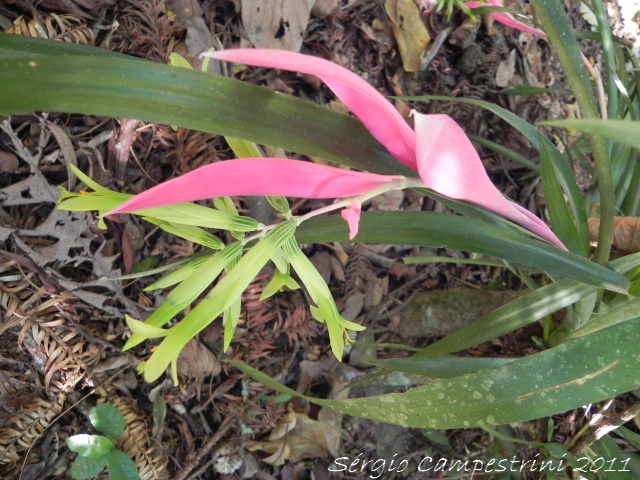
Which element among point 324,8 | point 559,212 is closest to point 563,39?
point 559,212

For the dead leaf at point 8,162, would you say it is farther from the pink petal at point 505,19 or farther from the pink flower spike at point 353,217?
the pink petal at point 505,19

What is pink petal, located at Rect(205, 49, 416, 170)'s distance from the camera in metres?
0.39

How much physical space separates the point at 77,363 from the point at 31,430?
0.42 ft

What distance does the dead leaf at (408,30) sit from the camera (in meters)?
1.21

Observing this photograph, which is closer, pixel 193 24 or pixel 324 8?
pixel 193 24

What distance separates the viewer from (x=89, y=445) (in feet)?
2.80

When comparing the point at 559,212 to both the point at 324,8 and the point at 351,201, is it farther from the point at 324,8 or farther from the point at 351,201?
the point at 324,8

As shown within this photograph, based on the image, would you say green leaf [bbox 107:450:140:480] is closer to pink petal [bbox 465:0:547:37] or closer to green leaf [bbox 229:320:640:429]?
green leaf [bbox 229:320:640:429]

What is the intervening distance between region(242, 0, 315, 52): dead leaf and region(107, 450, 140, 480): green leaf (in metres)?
0.86

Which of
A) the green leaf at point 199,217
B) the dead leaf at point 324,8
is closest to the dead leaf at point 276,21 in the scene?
the dead leaf at point 324,8

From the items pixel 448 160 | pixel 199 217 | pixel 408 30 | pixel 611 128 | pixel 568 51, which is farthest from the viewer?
pixel 408 30

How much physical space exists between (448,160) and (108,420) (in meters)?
0.78

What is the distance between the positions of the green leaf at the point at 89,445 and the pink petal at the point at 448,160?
2.52 feet

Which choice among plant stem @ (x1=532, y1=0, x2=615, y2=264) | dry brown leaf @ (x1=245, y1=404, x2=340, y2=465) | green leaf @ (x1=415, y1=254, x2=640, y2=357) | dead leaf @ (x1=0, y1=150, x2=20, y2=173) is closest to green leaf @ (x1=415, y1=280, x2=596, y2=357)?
green leaf @ (x1=415, y1=254, x2=640, y2=357)
